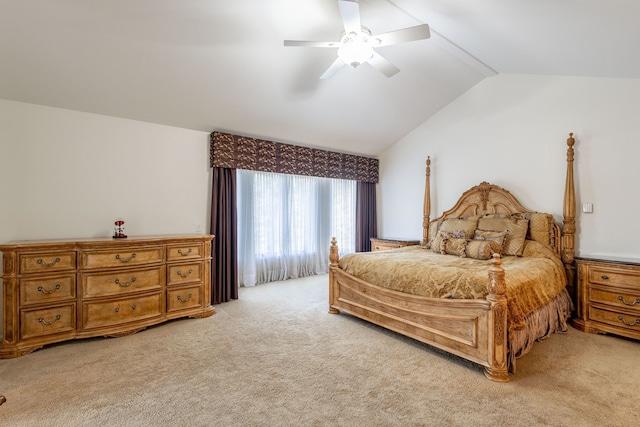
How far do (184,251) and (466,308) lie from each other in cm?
297

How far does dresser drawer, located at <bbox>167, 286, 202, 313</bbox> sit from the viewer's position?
333cm

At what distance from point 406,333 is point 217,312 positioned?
2303mm

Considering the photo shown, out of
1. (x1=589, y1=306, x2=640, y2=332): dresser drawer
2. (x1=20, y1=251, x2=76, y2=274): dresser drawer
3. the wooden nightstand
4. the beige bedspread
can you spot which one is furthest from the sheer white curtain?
(x1=589, y1=306, x2=640, y2=332): dresser drawer

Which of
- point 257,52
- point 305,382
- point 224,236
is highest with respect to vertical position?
point 257,52

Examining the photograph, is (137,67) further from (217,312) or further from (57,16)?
(217,312)

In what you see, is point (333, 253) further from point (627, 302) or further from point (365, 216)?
point (627, 302)

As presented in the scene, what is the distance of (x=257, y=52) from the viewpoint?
10.2 feet

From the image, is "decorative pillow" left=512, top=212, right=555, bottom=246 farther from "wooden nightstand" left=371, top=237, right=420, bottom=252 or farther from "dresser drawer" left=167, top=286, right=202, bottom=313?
"dresser drawer" left=167, top=286, right=202, bottom=313

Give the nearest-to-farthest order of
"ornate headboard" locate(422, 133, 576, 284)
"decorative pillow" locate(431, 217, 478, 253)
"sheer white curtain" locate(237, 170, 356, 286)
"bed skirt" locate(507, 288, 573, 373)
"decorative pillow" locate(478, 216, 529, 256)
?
"bed skirt" locate(507, 288, 573, 373)
"ornate headboard" locate(422, 133, 576, 284)
"decorative pillow" locate(478, 216, 529, 256)
"decorative pillow" locate(431, 217, 478, 253)
"sheer white curtain" locate(237, 170, 356, 286)

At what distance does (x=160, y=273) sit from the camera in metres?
3.26

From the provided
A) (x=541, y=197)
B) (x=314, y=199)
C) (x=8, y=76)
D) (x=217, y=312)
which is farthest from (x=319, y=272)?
(x=8, y=76)

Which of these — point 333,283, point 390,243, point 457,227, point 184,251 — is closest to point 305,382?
point 333,283

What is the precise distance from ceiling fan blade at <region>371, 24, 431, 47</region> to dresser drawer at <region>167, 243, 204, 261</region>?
9.46 feet

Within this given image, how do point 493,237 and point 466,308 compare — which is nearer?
point 466,308
